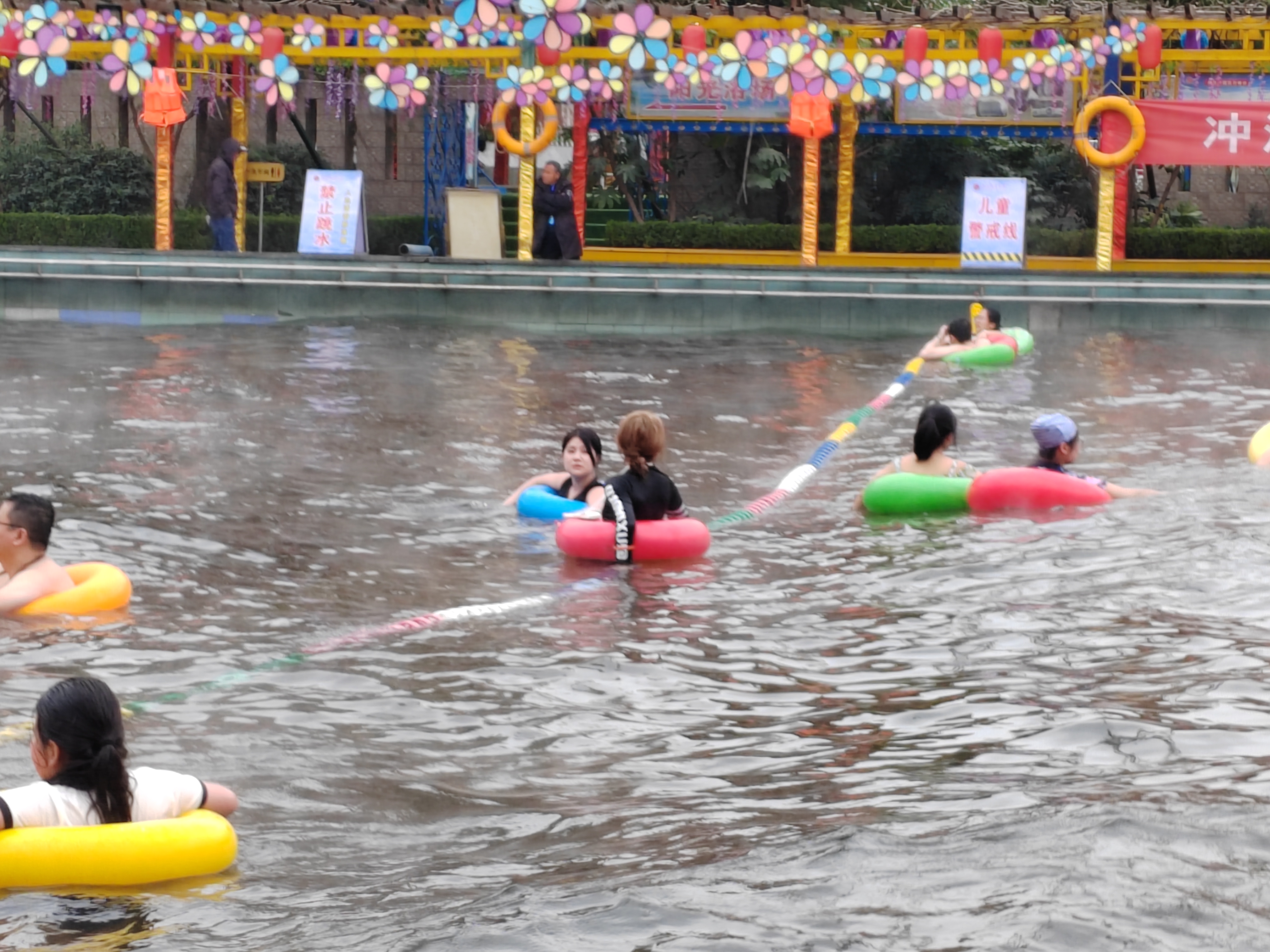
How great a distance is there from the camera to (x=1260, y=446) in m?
13.5

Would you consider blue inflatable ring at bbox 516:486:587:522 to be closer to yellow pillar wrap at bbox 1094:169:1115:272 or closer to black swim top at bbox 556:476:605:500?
black swim top at bbox 556:476:605:500

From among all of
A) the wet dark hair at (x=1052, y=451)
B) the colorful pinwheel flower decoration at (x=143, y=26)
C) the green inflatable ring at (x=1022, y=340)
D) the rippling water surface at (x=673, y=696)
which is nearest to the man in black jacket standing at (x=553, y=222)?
the colorful pinwheel flower decoration at (x=143, y=26)

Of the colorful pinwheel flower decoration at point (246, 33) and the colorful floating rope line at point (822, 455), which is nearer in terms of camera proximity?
the colorful floating rope line at point (822, 455)

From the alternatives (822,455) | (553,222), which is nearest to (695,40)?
(553,222)

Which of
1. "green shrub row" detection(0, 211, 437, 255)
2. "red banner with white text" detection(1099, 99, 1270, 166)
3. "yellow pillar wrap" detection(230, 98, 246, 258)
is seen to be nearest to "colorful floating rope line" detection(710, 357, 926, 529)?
"red banner with white text" detection(1099, 99, 1270, 166)

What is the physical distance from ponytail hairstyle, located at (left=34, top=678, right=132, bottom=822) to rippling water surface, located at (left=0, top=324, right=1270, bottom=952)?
327 millimetres

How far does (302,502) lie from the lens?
40.0ft

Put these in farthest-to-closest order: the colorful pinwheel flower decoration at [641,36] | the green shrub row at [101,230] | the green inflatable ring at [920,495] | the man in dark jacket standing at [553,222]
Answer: the green shrub row at [101,230], the man in dark jacket standing at [553,222], the colorful pinwheel flower decoration at [641,36], the green inflatable ring at [920,495]

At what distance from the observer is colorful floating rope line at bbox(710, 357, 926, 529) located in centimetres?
1196

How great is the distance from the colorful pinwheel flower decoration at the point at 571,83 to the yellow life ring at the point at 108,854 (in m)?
20.6

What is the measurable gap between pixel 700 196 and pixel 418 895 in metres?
26.6

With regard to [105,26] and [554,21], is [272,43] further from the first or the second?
[554,21]

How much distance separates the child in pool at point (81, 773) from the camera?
5301mm

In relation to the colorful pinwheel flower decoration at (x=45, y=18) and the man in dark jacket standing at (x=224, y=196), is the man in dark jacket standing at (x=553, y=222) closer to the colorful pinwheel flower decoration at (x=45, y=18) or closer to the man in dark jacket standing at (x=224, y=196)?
the man in dark jacket standing at (x=224, y=196)
